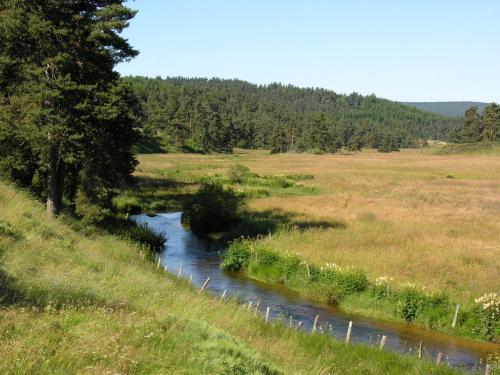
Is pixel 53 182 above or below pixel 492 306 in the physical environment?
above

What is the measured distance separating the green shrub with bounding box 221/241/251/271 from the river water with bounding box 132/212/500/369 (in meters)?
0.72

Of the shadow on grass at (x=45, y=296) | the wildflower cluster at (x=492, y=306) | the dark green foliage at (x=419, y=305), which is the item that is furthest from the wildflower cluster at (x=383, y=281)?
the shadow on grass at (x=45, y=296)

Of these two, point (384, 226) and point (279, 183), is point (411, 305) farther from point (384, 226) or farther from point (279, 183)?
point (279, 183)

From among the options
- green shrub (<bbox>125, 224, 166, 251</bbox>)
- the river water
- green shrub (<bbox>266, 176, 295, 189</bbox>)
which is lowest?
the river water

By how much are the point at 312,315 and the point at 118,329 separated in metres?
16.3

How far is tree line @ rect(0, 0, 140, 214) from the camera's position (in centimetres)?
2469

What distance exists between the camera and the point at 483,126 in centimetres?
16950

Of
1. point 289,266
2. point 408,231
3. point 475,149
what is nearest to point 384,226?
point 408,231

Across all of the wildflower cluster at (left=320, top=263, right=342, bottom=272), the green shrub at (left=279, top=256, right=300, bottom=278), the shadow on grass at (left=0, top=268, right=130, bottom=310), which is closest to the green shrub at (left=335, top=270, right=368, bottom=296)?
the wildflower cluster at (left=320, top=263, right=342, bottom=272)

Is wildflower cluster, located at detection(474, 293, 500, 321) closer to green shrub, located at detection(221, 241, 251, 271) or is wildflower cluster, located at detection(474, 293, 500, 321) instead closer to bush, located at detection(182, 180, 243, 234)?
green shrub, located at detection(221, 241, 251, 271)

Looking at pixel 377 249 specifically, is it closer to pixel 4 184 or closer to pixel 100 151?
pixel 100 151

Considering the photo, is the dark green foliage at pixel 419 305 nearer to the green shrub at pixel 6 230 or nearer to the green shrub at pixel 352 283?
the green shrub at pixel 352 283

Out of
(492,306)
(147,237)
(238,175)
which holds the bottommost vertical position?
(147,237)

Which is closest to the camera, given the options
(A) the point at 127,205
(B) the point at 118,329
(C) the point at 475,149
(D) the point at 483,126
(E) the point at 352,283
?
(B) the point at 118,329
